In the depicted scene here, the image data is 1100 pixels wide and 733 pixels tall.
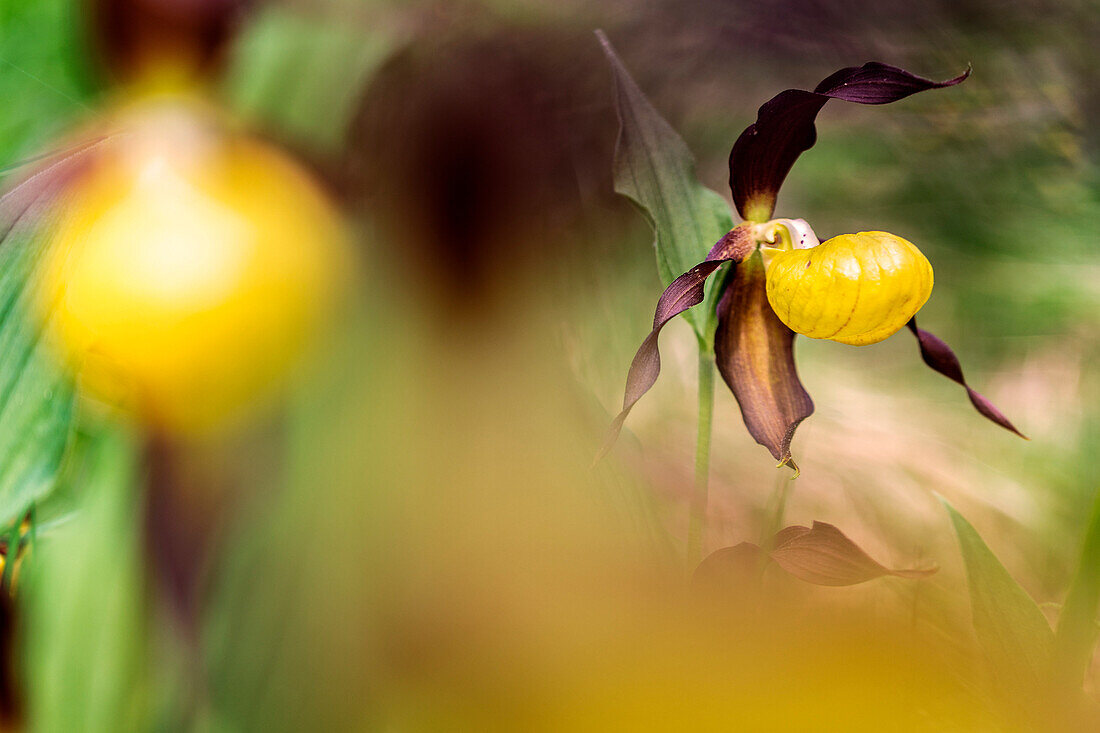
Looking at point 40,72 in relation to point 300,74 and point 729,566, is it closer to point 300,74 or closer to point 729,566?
point 300,74

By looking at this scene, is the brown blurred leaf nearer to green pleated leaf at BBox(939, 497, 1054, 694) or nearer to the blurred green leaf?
green pleated leaf at BBox(939, 497, 1054, 694)

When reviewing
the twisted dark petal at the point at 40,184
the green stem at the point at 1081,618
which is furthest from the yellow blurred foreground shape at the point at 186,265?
the green stem at the point at 1081,618

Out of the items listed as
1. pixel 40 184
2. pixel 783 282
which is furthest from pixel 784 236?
pixel 40 184

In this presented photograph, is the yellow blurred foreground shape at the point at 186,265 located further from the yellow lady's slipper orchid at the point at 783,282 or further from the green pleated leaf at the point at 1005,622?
the green pleated leaf at the point at 1005,622

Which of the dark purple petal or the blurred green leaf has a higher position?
the dark purple petal

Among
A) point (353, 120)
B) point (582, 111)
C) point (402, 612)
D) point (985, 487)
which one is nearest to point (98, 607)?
point (402, 612)

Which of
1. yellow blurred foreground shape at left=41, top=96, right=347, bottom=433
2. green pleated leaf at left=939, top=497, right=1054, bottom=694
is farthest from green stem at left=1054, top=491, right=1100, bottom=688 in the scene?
yellow blurred foreground shape at left=41, top=96, right=347, bottom=433
